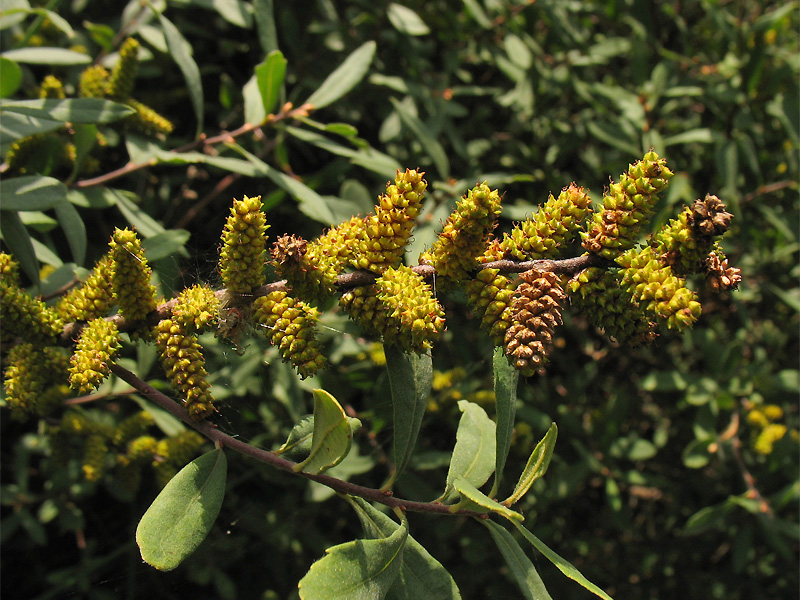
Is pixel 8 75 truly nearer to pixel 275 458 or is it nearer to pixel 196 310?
pixel 196 310

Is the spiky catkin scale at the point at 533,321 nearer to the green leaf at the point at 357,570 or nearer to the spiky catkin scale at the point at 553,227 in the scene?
the spiky catkin scale at the point at 553,227

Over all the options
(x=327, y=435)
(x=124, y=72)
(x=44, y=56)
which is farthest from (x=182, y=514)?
(x=44, y=56)

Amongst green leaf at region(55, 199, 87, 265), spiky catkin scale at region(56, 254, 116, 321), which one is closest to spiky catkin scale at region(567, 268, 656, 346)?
spiky catkin scale at region(56, 254, 116, 321)

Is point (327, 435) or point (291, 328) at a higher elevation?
point (291, 328)

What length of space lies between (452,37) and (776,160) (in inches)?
63.4

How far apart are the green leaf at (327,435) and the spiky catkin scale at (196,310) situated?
11.6 inches

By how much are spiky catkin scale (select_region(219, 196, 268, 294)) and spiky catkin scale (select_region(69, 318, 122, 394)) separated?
261 millimetres

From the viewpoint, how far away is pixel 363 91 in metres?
2.79

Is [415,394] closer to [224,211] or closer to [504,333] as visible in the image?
[504,333]

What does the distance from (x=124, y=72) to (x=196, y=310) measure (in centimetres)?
108

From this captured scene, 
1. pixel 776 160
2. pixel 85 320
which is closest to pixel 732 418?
pixel 776 160

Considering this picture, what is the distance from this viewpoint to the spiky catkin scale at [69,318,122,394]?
1229mm

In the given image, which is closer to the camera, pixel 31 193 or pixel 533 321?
pixel 533 321

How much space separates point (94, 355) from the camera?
126cm
